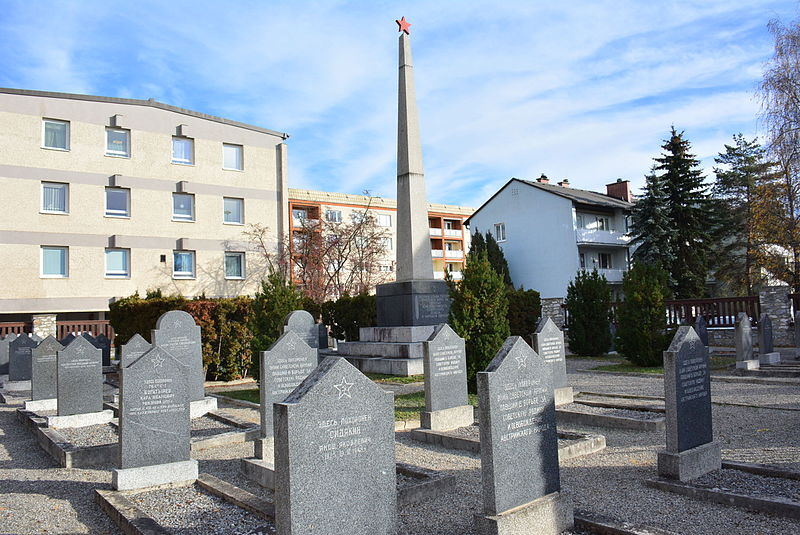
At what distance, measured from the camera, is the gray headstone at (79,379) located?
9539 millimetres

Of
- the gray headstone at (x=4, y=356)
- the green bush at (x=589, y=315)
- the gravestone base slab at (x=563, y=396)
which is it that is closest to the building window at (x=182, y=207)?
the gray headstone at (x=4, y=356)

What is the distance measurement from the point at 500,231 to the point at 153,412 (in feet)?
128

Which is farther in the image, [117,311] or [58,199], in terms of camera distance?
[58,199]

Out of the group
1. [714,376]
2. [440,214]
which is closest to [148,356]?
[714,376]

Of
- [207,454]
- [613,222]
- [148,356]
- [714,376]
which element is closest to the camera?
[148,356]

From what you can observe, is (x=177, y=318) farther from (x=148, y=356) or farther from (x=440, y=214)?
(x=440, y=214)

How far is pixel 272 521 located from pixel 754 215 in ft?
97.6

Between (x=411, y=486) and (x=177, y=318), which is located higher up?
(x=177, y=318)

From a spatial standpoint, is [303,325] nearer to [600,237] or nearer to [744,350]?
[744,350]

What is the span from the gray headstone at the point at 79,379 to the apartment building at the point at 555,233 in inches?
1272

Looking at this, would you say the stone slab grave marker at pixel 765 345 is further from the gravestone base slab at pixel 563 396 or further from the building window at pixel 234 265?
the building window at pixel 234 265

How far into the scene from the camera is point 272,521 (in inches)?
188

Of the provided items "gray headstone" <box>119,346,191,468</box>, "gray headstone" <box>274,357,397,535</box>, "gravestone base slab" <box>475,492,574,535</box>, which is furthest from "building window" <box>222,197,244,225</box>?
"gravestone base slab" <box>475,492,574,535</box>

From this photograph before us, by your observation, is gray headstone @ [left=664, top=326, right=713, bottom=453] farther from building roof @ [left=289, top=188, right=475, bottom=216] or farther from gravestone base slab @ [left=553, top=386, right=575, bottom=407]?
building roof @ [left=289, top=188, right=475, bottom=216]
